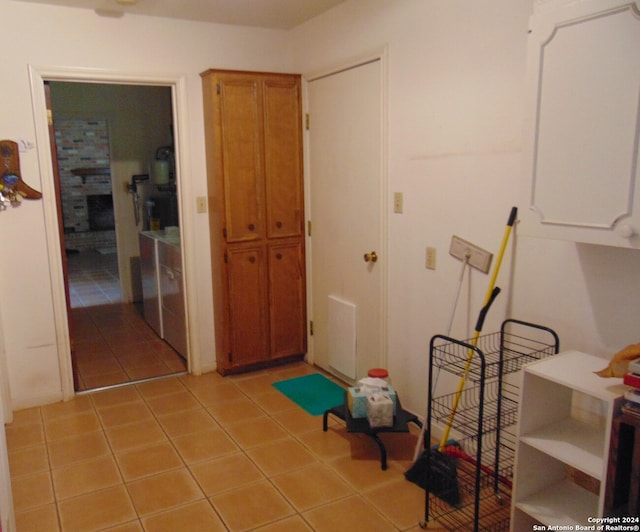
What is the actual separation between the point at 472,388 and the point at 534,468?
0.71 metres

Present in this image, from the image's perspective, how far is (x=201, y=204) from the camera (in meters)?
3.85

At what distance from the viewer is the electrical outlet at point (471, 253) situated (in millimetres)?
2504

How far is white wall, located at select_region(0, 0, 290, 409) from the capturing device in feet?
10.6

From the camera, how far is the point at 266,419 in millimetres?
3268

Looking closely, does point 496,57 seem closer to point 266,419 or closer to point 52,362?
point 266,419

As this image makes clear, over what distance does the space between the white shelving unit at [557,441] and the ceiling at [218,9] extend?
260cm

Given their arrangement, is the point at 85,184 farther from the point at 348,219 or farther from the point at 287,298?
the point at 348,219

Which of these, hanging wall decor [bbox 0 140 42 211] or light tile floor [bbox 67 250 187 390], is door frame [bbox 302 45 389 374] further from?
hanging wall decor [bbox 0 140 42 211]

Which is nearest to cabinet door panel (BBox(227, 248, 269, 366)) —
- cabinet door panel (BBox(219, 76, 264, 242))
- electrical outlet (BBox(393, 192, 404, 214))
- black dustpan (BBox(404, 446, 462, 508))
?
cabinet door panel (BBox(219, 76, 264, 242))

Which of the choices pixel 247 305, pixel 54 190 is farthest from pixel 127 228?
pixel 247 305

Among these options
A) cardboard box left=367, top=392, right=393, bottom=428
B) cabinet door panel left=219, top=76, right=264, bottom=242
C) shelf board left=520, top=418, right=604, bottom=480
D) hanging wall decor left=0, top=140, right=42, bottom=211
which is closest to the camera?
shelf board left=520, top=418, right=604, bottom=480

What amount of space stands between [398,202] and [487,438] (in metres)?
1.32

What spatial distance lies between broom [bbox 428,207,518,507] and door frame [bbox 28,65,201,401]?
6.91ft

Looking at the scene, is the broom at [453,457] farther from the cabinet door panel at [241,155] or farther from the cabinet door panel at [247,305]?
the cabinet door panel at [241,155]
